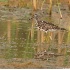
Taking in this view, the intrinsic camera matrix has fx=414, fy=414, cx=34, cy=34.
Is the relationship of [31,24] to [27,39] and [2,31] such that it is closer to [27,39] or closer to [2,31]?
[2,31]

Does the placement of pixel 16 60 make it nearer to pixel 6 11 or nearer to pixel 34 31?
pixel 34 31

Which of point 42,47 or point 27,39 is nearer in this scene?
point 42,47

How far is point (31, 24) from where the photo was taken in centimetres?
1320

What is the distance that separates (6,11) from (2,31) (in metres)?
5.50

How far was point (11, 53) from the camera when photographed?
834 cm

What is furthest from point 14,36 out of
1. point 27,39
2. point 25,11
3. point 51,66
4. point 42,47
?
point 25,11

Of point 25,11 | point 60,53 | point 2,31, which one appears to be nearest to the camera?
point 60,53

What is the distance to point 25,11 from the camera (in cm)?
1678

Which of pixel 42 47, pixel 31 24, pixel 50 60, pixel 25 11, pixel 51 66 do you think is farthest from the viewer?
pixel 25 11

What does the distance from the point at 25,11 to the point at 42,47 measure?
25.1 feet

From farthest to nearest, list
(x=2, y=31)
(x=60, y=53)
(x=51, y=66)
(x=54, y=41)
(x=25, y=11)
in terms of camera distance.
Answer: (x=25, y=11), (x=2, y=31), (x=54, y=41), (x=60, y=53), (x=51, y=66)

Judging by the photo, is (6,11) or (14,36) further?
(6,11)

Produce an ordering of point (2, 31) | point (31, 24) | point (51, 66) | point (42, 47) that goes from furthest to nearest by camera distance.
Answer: point (31, 24) < point (2, 31) < point (42, 47) < point (51, 66)

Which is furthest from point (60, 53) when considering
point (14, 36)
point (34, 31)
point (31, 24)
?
point (31, 24)
